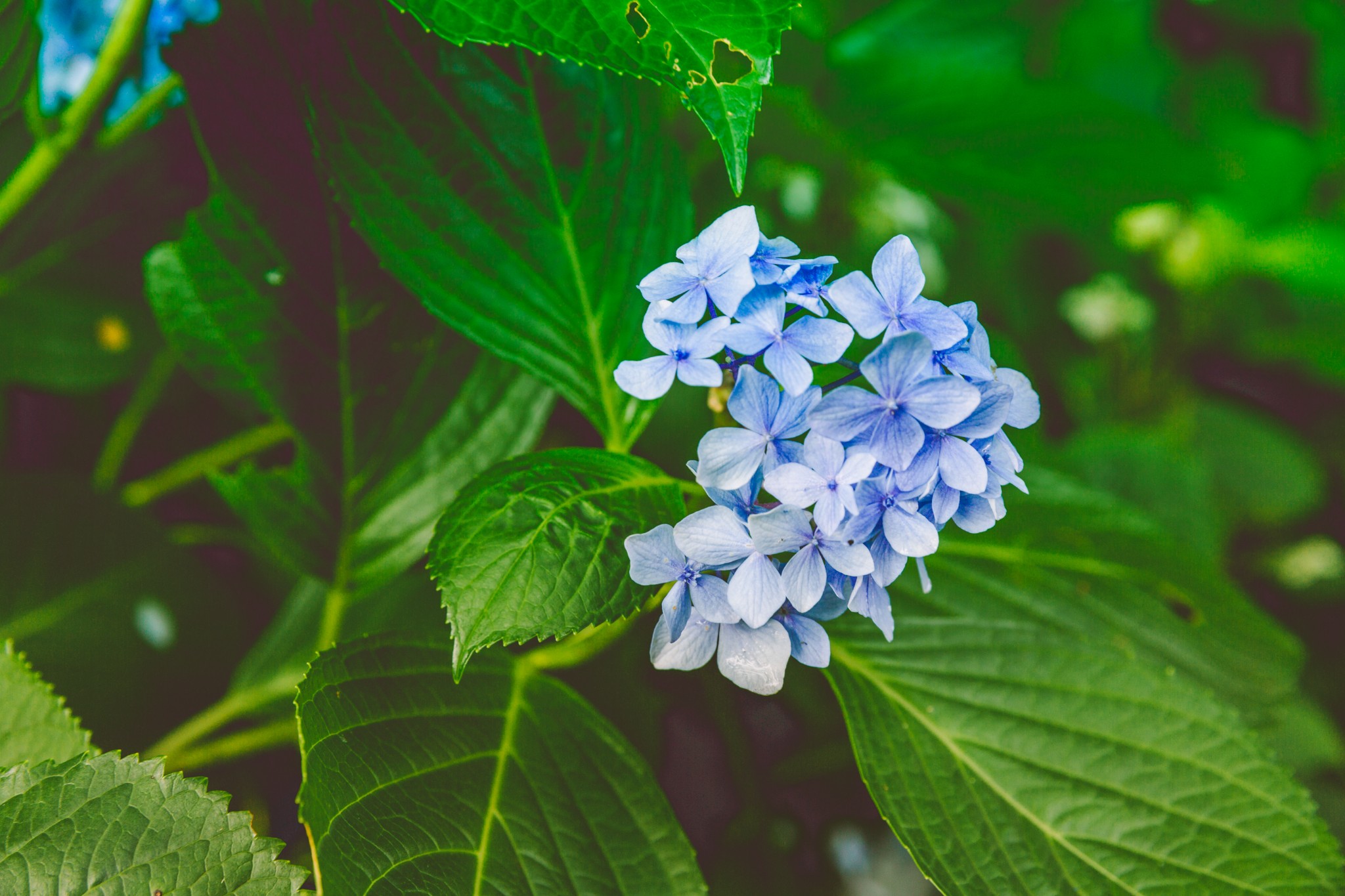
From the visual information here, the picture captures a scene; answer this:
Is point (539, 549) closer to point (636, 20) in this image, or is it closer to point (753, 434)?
point (753, 434)

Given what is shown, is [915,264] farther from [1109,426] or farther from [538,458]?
[1109,426]

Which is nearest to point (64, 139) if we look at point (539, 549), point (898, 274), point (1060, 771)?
point (539, 549)

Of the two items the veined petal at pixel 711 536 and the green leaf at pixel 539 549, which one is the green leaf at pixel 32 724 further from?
the veined petal at pixel 711 536

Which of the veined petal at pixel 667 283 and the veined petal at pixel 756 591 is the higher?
the veined petal at pixel 667 283

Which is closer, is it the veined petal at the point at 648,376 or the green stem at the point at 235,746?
the veined petal at the point at 648,376

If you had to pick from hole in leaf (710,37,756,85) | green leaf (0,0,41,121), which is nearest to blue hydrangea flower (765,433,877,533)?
hole in leaf (710,37,756,85)

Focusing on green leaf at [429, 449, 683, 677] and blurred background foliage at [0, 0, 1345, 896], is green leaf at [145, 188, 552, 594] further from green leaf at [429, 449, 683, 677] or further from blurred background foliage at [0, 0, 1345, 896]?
green leaf at [429, 449, 683, 677]

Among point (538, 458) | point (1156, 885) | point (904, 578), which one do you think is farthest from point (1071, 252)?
point (538, 458)

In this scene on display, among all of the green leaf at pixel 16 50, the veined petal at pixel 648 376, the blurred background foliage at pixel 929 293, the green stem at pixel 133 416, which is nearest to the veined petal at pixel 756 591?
the veined petal at pixel 648 376
